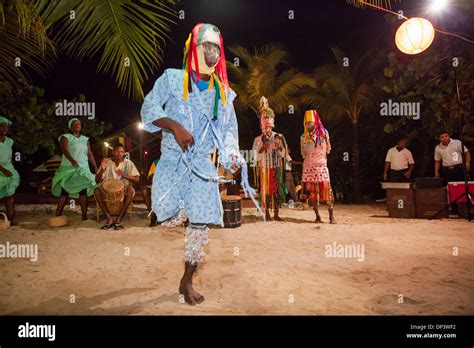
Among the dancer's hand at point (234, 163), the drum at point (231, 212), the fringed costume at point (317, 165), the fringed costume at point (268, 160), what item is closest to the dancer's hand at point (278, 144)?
the fringed costume at point (268, 160)

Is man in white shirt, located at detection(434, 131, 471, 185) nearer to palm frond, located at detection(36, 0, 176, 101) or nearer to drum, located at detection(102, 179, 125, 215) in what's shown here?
drum, located at detection(102, 179, 125, 215)

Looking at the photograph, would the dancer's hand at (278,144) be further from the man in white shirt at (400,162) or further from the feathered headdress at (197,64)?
the feathered headdress at (197,64)

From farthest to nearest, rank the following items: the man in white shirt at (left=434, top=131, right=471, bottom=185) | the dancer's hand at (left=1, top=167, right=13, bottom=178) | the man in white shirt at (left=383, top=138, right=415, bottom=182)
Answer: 1. the man in white shirt at (left=383, top=138, right=415, bottom=182)
2. the man in white shirt at (left=434, top=131, right=471, bottom=185)
3. the dancer's hand at (left=1, top=167, right=13, bottom=178)

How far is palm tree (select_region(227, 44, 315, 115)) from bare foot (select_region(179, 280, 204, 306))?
12.2 m

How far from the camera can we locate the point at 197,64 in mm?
2621

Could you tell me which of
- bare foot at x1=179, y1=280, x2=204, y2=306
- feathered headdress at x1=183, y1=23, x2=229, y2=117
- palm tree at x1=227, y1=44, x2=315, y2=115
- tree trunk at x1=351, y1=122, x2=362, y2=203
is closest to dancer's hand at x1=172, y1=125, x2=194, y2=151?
feathered headdress at x1=183, y1=23, x2=229, y2=117

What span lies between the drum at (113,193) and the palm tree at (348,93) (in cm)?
940

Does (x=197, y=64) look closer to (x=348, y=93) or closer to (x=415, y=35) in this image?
(x=415, y=35)

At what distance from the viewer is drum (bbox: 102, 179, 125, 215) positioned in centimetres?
609

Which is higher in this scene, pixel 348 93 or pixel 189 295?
pixel 348 93

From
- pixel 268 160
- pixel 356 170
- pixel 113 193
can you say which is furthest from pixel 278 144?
pixel 356 170

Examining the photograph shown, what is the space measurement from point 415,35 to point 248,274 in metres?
5.60

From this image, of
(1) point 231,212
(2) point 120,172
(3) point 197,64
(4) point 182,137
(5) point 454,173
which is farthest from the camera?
(5) point 454,173
